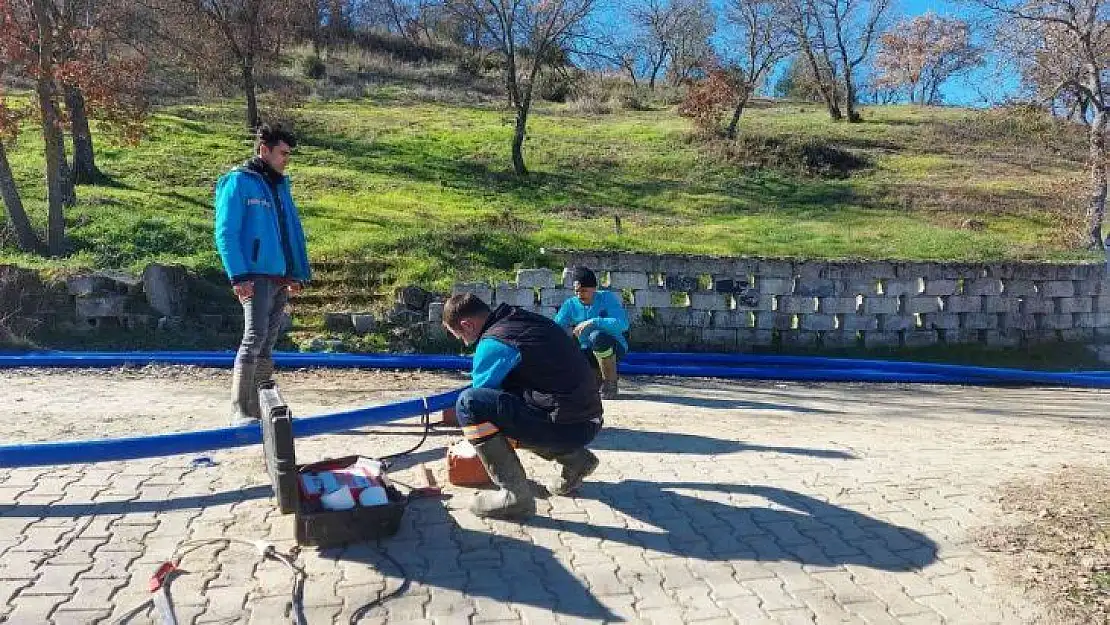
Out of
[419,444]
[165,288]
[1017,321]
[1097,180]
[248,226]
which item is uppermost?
[1097,180]

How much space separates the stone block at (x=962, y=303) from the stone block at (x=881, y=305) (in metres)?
0.69

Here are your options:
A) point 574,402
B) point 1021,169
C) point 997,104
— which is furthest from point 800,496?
point 1021,169

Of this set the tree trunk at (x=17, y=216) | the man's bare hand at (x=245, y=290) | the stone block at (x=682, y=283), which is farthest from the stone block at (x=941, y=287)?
the tree trunk at (x=17, y=216)

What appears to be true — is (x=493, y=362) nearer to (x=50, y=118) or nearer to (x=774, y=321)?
(x=774, y=321)

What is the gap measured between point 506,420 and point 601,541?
70 centimetres

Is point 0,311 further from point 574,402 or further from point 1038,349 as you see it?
point 1038,349

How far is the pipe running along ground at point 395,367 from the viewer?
4.43 meters

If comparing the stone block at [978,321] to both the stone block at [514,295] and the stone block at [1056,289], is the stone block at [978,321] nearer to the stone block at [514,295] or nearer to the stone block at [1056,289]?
the stone block at [1056,289]

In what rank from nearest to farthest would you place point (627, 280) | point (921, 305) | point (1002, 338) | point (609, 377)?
point (609, 377) → point (627, 280) → point (921, 305) → point (1002, 338)

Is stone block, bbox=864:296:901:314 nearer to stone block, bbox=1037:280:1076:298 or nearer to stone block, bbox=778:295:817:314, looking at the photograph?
stone block, bbox=778:295:817:314

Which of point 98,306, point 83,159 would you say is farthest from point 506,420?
point 83,159

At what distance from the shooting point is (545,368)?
13.3ft

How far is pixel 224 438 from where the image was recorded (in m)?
4.70

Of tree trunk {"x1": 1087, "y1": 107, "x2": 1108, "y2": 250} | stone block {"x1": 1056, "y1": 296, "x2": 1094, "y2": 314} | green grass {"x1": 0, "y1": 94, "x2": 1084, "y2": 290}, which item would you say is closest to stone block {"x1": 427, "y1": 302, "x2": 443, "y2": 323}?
green grass {"x1": 0, "y1": 94, "x2": 1084, "y2": 290}
